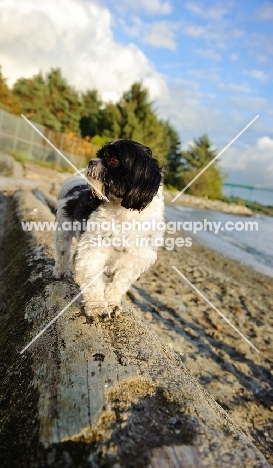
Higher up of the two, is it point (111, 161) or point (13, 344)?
point (111, 161)

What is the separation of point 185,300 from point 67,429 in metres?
5.26

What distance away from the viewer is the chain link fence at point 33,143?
22664 mm

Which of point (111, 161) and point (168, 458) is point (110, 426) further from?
point (111, 161)

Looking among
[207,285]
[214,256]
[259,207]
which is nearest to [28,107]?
[214,256]

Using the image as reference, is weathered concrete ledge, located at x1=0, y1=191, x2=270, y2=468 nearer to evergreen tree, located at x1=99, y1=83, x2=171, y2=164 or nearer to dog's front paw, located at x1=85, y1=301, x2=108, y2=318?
dog's front paw, located at x1=85, y1=301, x2=108, y2=318

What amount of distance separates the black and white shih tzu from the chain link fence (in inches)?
783

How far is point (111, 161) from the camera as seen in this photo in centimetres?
330

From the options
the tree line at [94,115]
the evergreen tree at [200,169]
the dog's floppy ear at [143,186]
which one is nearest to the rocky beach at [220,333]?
the dog's floppy ear at [143,186]

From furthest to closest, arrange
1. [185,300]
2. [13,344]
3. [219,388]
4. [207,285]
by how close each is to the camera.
→ [207,285]
[185,300]
[219,388]
[13,344]

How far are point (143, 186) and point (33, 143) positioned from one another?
25.4 meters

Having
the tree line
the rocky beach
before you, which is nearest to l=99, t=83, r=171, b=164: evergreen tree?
the tree line

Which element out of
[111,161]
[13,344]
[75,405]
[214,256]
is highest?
[111,161]

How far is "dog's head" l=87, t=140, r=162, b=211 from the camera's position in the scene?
10.5 feet

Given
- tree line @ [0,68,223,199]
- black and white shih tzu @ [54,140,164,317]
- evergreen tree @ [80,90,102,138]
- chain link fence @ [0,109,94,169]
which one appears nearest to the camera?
black and white shih tzu @ [54,140,164,317]
